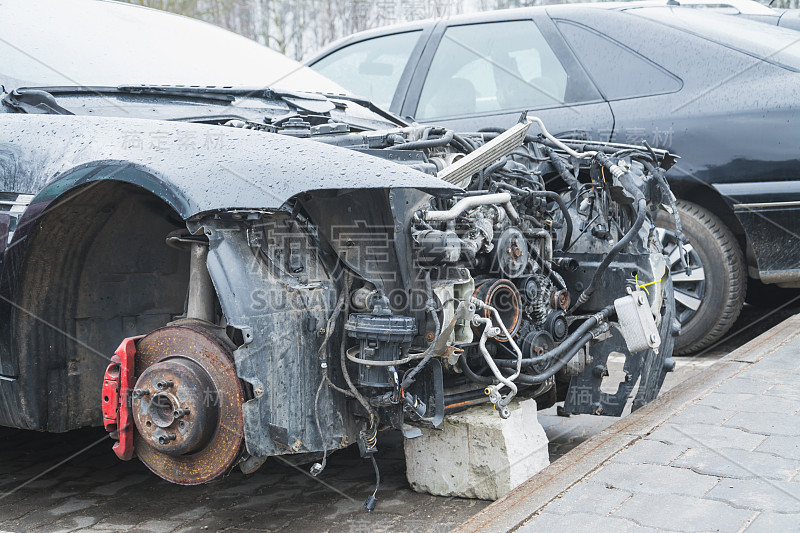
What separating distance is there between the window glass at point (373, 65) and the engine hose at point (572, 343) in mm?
2942

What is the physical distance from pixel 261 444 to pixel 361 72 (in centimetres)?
419

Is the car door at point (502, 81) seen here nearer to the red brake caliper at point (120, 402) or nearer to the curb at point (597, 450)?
the curb at point (597, 450)

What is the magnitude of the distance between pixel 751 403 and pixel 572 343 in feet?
2.93

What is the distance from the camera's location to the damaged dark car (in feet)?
7.90

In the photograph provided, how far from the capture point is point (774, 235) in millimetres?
4727

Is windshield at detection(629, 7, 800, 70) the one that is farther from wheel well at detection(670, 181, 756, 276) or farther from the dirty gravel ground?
the dirty gravel ground

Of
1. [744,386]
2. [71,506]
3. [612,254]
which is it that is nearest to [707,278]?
[744,386]

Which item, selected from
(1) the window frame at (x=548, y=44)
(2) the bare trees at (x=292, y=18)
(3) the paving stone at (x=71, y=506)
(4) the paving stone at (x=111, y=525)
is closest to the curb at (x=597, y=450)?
(4) the paving stone at (x=111, y=525)

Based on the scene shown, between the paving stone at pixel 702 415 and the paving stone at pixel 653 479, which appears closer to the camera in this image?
the paving stone at pixel 653 479

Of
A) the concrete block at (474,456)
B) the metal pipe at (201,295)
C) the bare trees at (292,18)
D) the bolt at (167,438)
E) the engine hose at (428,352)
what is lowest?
the concrete block at (474,456)

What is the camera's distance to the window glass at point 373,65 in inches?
235

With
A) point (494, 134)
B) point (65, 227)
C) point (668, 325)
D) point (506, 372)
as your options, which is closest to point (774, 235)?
point (668, 325)

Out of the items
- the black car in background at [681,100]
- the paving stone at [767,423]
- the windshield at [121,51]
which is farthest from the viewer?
the black car in background at [681,100]

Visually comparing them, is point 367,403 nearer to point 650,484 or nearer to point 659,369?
point 650,484
